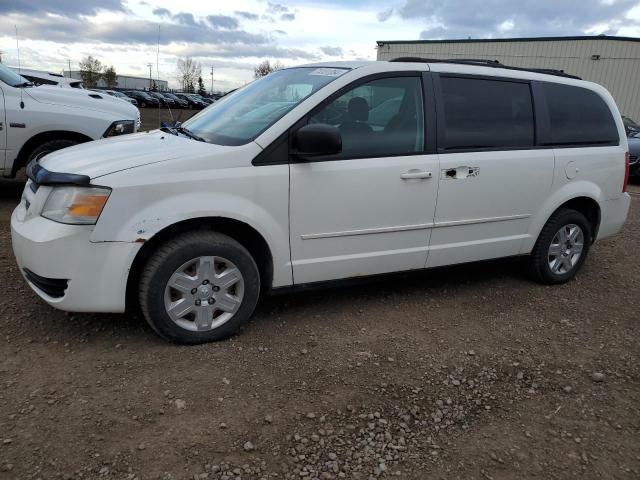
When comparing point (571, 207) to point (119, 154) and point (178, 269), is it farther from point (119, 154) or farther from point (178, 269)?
point (119, 154)

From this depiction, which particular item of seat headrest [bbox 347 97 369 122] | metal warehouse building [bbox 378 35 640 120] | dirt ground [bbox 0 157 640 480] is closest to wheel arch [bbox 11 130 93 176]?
dirt ground [bbox 0 157 640 480]

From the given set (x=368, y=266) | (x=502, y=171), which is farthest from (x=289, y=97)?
(x=502, y=171)

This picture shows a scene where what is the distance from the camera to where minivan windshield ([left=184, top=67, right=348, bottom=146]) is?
348 centimetres

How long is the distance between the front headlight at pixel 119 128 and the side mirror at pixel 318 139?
4.17 metres

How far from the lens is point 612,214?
4.95 metres

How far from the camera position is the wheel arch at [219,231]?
3.19 m

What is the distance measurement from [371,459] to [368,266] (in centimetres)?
156

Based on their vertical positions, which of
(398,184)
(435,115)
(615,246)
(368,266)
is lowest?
(615,246)

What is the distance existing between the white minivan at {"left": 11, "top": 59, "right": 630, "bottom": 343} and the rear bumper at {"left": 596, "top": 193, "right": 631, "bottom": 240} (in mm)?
301

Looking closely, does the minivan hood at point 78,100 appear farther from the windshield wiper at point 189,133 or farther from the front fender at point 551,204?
the front fender at point 551,204

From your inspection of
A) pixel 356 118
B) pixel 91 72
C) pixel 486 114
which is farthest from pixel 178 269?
pixel 91 72

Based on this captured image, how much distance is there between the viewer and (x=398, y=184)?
3674mm

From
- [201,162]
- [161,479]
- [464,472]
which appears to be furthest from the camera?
[201,162]

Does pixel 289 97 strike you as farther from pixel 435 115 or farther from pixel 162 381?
pixel 162 381
